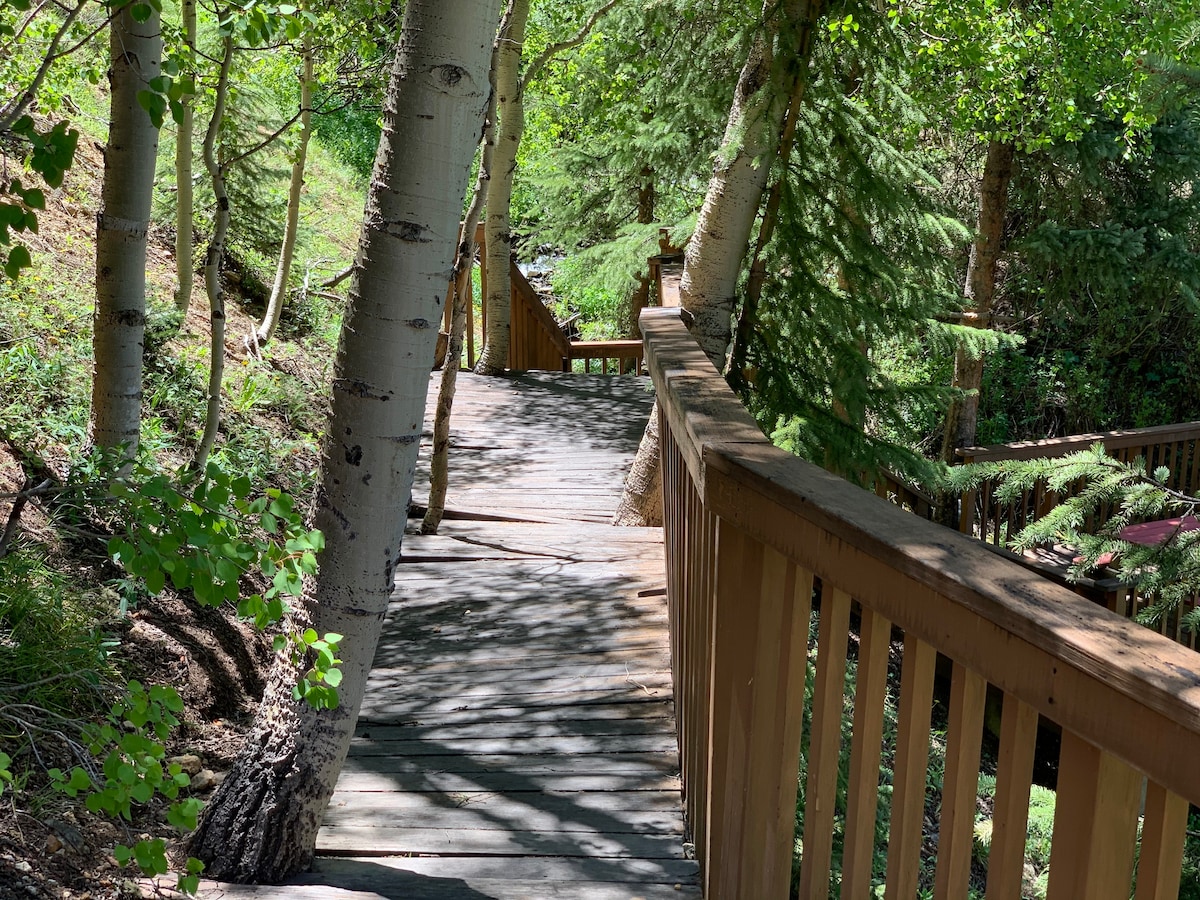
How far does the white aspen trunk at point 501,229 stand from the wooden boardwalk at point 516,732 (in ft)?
15.2

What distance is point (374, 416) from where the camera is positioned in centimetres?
264

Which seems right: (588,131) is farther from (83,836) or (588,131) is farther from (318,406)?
(83,836)

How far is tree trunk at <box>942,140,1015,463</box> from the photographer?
11.8 m

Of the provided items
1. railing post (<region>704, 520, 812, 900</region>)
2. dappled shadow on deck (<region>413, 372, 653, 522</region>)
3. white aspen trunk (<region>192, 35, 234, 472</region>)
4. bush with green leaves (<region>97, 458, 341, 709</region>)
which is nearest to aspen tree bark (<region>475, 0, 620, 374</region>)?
dappled shadow on deck (<region>413, 372, 653, 522</region>)

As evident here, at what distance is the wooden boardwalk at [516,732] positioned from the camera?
292cm

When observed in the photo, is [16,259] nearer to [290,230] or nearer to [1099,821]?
[1099,821]

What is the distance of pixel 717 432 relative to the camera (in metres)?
2.40

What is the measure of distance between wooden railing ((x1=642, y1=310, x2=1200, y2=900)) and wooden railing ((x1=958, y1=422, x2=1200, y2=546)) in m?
8.20

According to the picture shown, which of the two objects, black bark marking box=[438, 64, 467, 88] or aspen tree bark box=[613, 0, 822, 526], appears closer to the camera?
black bark marking box=[438, 64, 467, 88]

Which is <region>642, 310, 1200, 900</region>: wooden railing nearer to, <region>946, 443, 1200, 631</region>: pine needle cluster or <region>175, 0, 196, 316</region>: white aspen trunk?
<region>946, 443, 1200, 631</region>: pine needle cluster

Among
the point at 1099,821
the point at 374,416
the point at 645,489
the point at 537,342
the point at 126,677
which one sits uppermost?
the point at 537,342

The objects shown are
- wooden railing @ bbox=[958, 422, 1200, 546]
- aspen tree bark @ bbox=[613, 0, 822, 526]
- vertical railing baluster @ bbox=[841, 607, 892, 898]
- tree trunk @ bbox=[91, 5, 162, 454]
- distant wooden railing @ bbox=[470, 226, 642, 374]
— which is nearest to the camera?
vertical railing baluster @ bbox=[841, 607, 892, 898]

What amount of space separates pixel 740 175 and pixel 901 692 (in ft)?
13.2

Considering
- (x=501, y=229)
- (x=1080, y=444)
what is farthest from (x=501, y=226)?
(x=1080, y=444)
